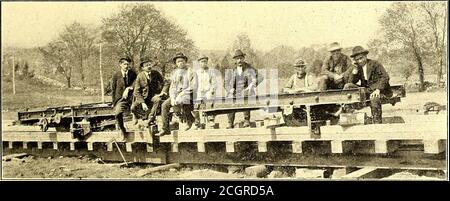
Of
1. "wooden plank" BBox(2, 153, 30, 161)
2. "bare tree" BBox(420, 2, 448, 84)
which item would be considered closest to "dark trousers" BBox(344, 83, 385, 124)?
"bare tree" BBox(420, 2, 448, 84)

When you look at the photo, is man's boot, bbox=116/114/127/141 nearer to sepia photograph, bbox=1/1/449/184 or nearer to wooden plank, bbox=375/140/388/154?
sepia photograph, bbox=1/1/449/184

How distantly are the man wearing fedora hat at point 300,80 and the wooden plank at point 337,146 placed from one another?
2.80ft

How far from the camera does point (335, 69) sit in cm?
686

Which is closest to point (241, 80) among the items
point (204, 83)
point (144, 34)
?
point (204, 83)

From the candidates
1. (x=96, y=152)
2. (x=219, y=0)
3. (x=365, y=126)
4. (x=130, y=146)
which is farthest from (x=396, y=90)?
(x=96, y=152)

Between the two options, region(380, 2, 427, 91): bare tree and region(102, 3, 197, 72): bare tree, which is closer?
region(380, 2, 427, 91): bare tree

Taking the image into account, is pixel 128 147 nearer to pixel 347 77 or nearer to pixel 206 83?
pixel 206 83

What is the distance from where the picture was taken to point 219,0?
6969 mm

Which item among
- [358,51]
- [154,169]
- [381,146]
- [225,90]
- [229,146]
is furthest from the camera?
[154,169]

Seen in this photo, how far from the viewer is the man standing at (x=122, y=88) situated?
7.66 metres

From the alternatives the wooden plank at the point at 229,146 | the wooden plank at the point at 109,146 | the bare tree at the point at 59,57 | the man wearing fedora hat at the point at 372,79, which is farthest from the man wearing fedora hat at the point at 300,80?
→ the bare tree at the point at 59,57

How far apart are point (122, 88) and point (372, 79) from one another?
12.2 ft

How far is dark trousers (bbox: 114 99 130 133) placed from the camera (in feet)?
25.1
